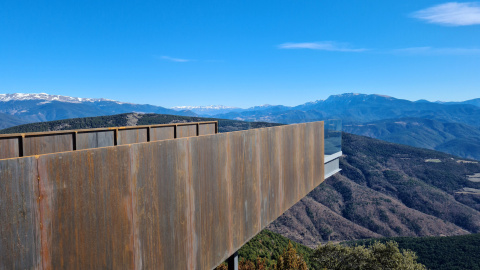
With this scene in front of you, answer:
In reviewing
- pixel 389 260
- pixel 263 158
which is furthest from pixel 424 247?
pixel 263 158

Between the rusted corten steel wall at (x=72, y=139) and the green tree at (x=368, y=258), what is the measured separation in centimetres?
2433

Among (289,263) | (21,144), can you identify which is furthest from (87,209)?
(289,263)

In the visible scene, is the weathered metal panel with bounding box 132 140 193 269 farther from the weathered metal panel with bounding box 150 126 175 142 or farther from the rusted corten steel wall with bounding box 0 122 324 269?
the weathered metal panel with bounding box 150 126 175 142

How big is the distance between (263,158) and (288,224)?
3793 inches

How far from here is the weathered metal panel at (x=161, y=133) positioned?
31.1ft

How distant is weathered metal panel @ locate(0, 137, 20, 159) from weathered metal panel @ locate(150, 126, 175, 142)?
390cm

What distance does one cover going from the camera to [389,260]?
26.9 metres

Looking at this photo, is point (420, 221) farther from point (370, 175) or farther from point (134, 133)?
point (134, 133)

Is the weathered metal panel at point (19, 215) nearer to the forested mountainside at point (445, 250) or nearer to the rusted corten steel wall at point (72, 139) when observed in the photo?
the rusted corten steel wall at point (72, 139)

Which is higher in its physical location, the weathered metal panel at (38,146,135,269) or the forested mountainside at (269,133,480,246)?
the weathered metal panel at (38,146,135,269)

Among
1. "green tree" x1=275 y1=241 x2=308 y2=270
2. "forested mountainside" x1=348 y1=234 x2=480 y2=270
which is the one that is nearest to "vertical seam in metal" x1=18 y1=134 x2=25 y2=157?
"green tree" x1=275 y1=241 x2=308 y2=270

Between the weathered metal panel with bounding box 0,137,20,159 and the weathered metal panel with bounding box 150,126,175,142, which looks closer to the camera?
the weathered metal panel with bounding box 0,137,20,159

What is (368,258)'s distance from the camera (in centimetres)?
2873

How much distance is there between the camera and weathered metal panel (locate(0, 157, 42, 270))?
3660 millimetres
